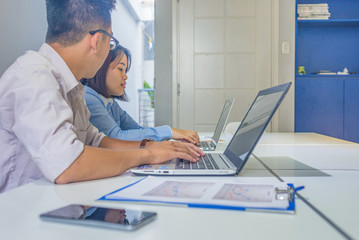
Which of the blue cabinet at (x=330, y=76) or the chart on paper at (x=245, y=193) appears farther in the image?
the blue cabinet at (x=330, y=76)

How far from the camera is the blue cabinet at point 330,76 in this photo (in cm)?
315

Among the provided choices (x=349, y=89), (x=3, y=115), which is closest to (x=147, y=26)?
(x=349, y=89)

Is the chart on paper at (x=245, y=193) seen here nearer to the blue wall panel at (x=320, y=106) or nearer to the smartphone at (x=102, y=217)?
the smartphone at (x=102, y=217)

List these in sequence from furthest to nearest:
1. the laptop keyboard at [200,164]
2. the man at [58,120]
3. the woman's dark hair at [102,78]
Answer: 1. the woman's dark hair at [102,78]
2. the laptop keyboard at [200,164]
3. the man at [58,120]

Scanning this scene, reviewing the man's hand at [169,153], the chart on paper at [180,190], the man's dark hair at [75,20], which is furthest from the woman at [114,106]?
the chart on paper at [180,190]

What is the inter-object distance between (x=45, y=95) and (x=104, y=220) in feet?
1.38

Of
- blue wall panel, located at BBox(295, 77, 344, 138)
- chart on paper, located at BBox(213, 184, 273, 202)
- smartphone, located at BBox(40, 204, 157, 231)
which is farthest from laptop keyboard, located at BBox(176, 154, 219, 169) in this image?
blue wall panel, located at BBox(295, 77, 344, 138)

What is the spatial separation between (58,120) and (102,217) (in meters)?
0.34

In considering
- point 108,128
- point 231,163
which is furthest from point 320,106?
point 231,163

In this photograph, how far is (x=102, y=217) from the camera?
19.1 inches

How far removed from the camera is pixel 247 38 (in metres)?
3.18

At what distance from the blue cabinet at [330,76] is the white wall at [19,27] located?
98.0 inches

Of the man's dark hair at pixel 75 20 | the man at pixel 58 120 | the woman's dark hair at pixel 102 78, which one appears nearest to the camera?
the man at pixel 58 120

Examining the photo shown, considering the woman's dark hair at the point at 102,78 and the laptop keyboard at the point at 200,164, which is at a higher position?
Answer: the woman's dark hair at the point at 102,78
